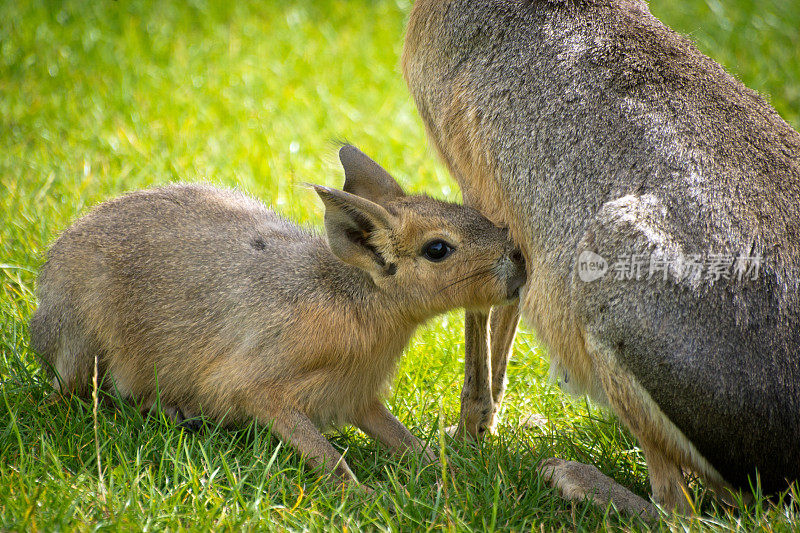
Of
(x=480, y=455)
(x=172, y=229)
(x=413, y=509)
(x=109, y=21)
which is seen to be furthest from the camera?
(x=109, y=21)

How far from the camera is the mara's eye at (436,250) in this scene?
12.0 ft

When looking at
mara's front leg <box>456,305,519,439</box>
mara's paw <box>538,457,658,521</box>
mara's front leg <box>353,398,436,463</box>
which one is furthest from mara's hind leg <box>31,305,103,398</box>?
mara's paw <box>538,457,658,521</box>

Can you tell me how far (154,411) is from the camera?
391 centimetres

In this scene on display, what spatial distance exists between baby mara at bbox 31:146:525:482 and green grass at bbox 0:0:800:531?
6.8 inches

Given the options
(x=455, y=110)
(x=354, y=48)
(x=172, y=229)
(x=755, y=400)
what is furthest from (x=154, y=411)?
(x=354, y=48)

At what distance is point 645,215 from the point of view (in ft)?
10.2

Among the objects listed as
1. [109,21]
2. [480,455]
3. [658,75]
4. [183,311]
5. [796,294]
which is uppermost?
[658,75]

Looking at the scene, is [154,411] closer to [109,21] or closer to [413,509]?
[413,509]

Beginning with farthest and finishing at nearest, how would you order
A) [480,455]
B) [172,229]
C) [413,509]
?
[172,229] < [480,455] < [413,509]

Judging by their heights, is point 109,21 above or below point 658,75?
below

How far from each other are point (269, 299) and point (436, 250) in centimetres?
72

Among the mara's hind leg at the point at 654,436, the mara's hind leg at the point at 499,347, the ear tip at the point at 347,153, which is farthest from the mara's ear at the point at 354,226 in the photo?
the mara's hind leg at the point at 654,436

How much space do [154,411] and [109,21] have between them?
530 cm

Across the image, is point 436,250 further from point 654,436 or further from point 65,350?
point 65,350
